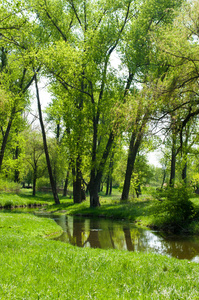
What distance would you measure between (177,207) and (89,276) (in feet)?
33.3

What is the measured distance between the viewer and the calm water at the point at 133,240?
10.8 m

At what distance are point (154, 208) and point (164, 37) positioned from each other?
9.56m

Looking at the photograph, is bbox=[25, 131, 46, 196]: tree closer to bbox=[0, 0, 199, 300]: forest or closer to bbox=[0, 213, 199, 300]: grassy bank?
bbox=[0, 0, 199, 300]: forest

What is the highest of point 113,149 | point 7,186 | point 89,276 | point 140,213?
point 113,149

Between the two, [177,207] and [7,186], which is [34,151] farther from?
[177,207]

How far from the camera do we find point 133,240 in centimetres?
1285

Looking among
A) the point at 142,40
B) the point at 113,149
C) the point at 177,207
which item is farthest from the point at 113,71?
the point at 177,207

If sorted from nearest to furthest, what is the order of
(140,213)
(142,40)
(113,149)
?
(140,213)
(142,40)
(113,149)

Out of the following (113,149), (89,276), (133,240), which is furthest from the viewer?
(113,149)

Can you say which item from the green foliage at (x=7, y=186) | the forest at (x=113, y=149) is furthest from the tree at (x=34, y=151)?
the forest at (x=113, y=149)

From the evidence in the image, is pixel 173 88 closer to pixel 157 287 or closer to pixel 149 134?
pixel 149 134

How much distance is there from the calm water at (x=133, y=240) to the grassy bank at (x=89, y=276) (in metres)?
2.98

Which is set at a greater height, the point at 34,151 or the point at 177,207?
the point at 34,151

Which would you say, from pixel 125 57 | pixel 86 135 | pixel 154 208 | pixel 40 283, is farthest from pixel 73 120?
pixel 40 283
